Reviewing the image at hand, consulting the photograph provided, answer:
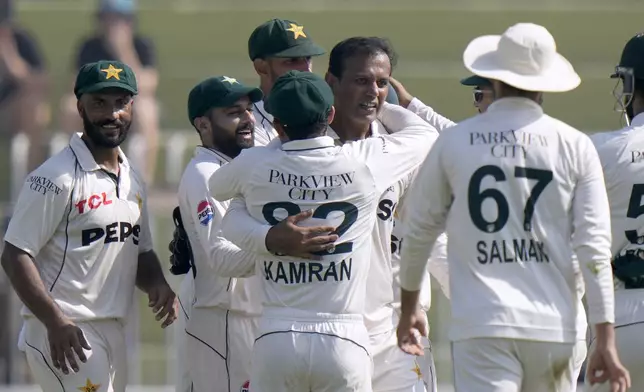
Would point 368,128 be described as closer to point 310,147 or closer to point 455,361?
point 310,147

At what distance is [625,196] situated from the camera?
642cm

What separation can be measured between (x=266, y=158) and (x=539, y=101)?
1160mm

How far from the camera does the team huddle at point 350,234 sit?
5559 millimetres

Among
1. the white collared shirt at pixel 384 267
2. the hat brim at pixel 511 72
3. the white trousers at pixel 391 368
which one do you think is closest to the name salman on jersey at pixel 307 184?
the white collared shirt at pixel 384 267

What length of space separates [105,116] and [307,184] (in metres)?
1.36

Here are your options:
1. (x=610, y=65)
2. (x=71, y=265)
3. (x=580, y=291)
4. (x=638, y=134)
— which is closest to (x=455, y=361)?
(x=580, y=291)

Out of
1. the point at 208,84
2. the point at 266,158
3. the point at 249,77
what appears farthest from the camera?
the point at 249,77

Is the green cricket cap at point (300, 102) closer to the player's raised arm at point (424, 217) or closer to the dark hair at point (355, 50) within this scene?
the player's raised arm at point (424, 217)

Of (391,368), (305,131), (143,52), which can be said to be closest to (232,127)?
(305,131)

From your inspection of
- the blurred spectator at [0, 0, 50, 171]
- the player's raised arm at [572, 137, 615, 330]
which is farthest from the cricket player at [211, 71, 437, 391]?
the blurred spectator at [0, 0, 50, 171]

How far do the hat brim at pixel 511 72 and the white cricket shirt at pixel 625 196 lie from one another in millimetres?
732

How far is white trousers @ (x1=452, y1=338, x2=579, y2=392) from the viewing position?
18.0 ft

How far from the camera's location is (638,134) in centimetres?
644

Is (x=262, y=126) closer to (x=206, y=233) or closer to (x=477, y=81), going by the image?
(x=206, y=233)
